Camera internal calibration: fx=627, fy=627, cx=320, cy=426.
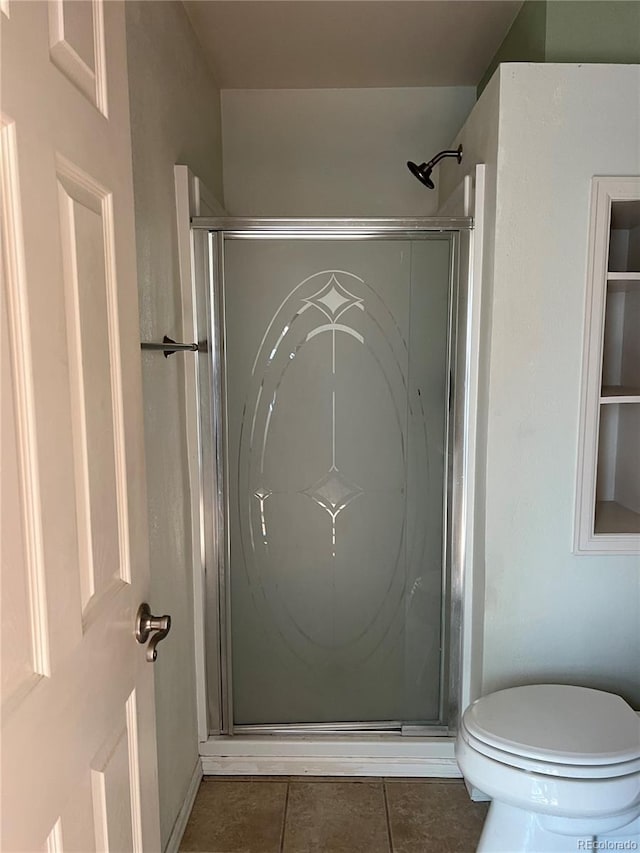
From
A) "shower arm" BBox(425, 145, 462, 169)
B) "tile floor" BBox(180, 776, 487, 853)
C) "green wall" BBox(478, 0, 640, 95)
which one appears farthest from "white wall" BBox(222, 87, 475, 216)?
"tile floor" BBox(180, 776, 487, 853)

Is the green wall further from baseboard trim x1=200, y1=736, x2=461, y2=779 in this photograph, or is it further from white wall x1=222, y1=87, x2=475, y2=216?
baseboard trim x1=200, y1=736, x2=461, y2=779

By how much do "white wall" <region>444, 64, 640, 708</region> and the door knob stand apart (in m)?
1.08

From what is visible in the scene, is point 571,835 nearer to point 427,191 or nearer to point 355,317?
point 355,317

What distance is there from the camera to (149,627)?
106 centimetres

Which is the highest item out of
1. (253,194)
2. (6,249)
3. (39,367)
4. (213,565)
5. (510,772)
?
(253,194)

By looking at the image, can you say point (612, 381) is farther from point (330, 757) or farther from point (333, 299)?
point (330, 757)


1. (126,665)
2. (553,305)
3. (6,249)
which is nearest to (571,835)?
(126,665)

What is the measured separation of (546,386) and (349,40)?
1.37 m

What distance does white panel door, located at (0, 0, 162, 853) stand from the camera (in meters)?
0.64

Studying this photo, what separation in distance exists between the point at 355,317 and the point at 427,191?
893mm

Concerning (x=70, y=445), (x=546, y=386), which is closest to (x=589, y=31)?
→ (x=546, y=386)

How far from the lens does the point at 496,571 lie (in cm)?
185

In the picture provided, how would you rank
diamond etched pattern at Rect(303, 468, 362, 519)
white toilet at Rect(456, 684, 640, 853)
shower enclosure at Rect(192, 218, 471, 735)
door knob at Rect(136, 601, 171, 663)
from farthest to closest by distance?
1. diamond etched pattern at Rect(303, 468, 362, 519)
2. shower enclosure at Rect(192, 218, 471, 735)
3. white toilet at Rect(456, 684, 640, 853)
4. door knob at Rect(136, 601, 171, 663)

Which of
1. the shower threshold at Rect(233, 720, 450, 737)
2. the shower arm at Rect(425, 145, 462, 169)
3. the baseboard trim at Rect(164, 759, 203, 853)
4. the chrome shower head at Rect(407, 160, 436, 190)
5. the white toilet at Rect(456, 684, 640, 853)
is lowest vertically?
the baseboard trim at Rect(164, 759, 203, 853)
